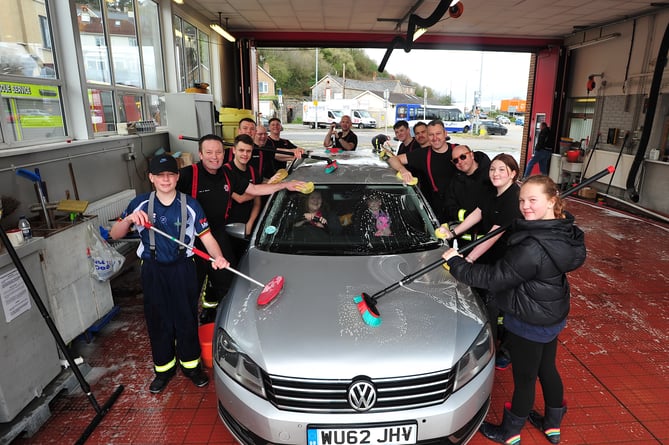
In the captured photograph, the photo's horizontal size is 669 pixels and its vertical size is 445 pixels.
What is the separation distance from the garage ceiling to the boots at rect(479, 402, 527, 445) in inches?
311

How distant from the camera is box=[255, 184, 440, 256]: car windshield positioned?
2752 mm

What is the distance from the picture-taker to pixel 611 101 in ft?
31.6

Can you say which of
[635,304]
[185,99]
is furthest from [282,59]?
[635,304]

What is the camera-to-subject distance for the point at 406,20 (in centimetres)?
Answer: 984

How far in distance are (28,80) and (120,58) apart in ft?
7.67

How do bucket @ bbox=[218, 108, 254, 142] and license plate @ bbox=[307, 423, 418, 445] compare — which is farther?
bucket @ bbox=[218, 108, 254, 142]

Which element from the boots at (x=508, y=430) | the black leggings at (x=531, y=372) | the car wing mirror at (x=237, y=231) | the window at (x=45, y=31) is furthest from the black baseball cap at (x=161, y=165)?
the window at (x=45, y=31)

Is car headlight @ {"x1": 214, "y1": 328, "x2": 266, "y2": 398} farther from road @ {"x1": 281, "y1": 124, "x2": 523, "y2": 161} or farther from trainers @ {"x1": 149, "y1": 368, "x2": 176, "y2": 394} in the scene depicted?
road @ {"x1": 281, "y1": 124, "x2": 523, "y2": 161}

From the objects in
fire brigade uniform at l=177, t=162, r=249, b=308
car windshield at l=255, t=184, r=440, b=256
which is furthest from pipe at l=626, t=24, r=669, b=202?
fire brigade uniform at l=177, t=162, r=249, b=308

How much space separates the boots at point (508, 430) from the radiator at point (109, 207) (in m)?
4.31

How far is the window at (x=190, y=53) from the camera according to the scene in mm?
8578

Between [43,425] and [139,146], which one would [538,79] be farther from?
[43,425]

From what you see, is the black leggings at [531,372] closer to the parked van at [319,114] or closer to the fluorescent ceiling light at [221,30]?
the fluorescent ceiling light at [221,30]

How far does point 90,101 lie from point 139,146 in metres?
1.03
